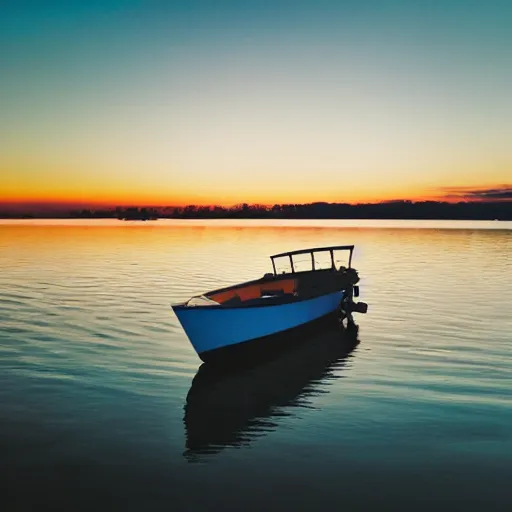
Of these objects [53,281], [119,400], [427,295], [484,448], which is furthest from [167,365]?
[53,281]

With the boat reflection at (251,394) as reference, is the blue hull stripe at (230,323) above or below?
above

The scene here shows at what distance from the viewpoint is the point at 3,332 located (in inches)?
1097

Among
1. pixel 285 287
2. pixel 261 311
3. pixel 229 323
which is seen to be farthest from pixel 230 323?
pixel 285 287

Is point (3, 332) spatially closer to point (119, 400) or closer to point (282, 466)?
point (119, 400)

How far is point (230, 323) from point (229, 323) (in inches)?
2.4

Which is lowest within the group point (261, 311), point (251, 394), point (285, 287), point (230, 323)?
point (251, 394)

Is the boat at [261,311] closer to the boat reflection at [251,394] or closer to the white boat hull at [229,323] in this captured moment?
the white boat hull at [229,323]

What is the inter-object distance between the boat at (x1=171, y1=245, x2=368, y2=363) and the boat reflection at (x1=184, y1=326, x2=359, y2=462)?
2.89ft

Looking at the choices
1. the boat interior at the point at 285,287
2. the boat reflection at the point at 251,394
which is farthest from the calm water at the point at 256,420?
the boat interior at the point at 285,287

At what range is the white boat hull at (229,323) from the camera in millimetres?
21406

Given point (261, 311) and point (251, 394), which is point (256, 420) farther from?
point (261, 311)

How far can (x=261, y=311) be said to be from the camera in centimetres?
2367

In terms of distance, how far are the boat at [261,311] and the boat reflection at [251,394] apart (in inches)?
34.7

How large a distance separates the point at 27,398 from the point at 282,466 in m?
8.96
